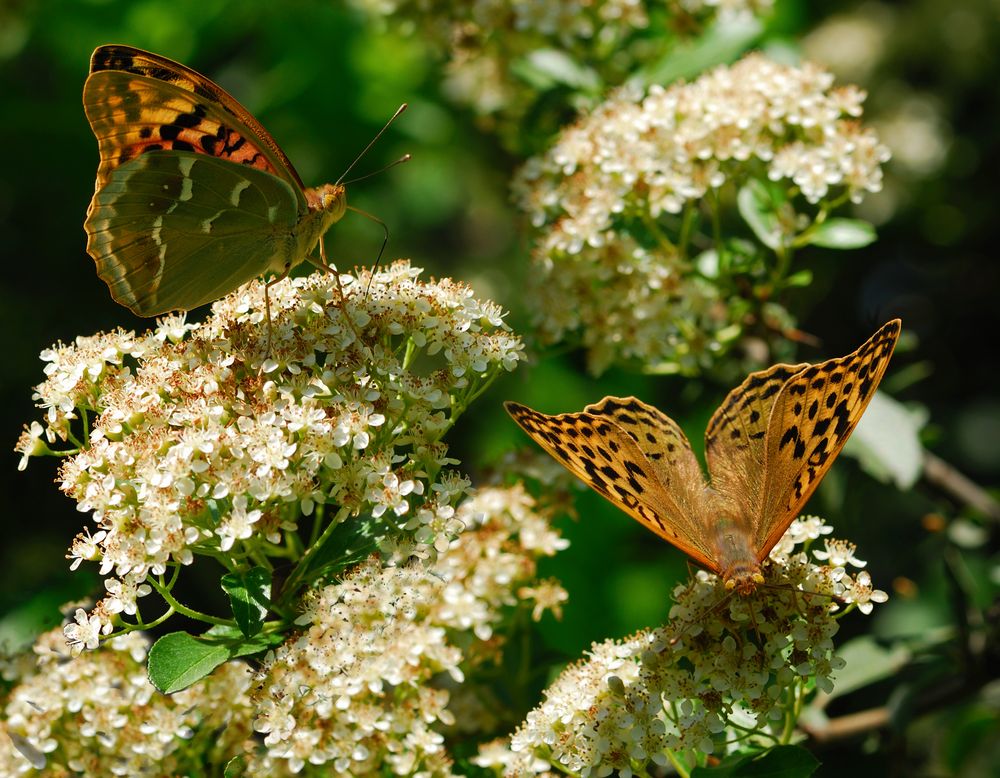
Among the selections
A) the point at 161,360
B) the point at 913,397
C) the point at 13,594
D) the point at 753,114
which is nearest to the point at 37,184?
the point at 13,594

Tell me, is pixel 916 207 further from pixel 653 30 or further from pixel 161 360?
pixel 161 360

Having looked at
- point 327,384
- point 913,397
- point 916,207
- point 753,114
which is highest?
point 916,207

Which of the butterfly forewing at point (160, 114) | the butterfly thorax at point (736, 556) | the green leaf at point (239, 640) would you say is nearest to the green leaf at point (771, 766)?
the butterfly thorax at point (736, 556)

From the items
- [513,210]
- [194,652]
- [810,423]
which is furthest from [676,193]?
[513,210]

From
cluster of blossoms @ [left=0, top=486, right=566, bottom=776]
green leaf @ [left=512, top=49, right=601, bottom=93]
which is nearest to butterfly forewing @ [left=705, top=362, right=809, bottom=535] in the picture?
cluster of blossoms @ [left=0, top=486, right=566, bottom=776]

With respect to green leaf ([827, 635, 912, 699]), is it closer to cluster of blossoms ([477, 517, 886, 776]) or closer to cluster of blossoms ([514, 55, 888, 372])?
cluster of blossoms ([477, 517, 886, 776])
